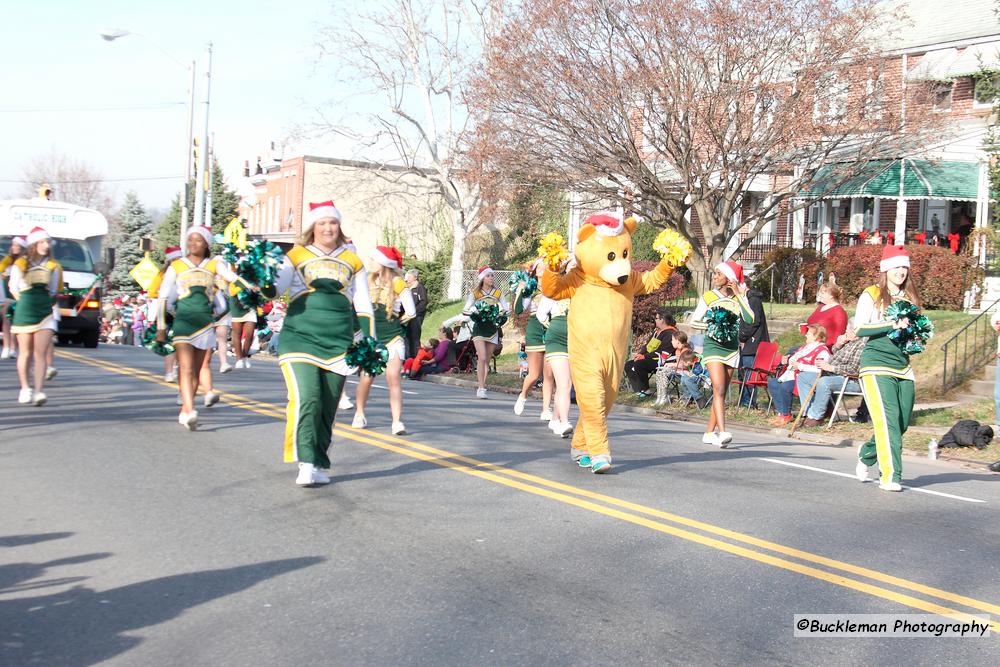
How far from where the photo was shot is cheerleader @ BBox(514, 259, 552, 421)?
43.7 ft

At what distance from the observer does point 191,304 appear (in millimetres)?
11930

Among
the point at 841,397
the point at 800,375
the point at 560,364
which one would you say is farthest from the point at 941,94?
the point at 560,364

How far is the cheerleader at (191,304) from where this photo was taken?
1177 centimetres

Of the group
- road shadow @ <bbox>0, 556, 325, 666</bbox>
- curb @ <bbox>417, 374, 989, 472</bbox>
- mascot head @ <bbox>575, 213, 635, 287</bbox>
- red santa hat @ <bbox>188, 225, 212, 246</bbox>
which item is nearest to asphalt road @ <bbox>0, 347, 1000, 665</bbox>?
road shadow @ <bbox>0, 556, 325, 666</bbox>

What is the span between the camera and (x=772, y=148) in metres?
22.8

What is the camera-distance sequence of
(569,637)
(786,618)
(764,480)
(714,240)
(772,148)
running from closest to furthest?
(569,637) < (786,618) < (764,480) < (772,148) < (714,240)

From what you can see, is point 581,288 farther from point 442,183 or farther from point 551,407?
point 442,183

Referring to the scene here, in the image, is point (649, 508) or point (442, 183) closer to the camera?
point (649, 508)

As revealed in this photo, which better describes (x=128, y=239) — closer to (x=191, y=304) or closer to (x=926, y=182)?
(x=926, y=182)

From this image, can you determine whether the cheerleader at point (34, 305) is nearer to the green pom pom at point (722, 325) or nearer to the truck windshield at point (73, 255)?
the green pom pom at point (722, 325)

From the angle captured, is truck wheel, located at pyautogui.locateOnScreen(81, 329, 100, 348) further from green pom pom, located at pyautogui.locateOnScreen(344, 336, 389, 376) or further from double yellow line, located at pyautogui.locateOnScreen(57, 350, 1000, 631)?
green pom pom, located at pyautogui.locateOnScreen(344, 336, 389, 376)

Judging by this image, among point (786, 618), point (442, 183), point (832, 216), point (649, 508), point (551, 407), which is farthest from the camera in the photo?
point (442, 183)

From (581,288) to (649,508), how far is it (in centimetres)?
243

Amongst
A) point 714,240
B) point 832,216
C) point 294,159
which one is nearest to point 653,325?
point 714,240
